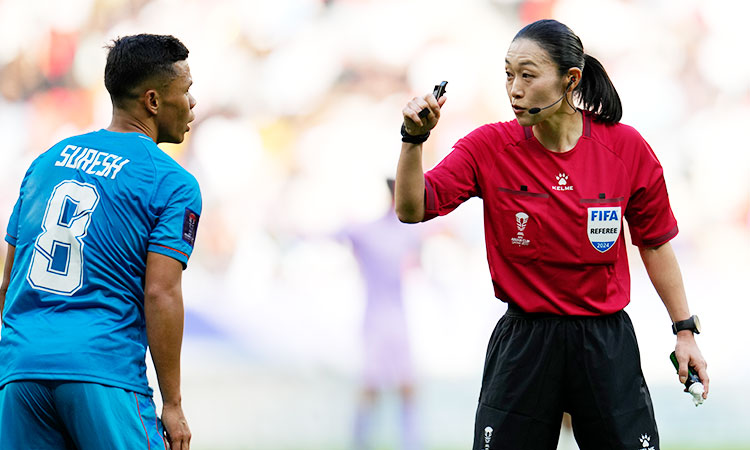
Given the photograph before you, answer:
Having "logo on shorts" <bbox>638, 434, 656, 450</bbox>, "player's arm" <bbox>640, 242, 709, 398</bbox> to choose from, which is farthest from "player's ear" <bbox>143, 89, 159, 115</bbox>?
"logo on shorts" <bbox>638, 434, 656, 450</bbox>

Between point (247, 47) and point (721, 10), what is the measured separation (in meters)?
2.31

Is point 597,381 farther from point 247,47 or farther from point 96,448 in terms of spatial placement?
point 247,47

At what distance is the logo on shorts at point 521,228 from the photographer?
2434 millimetres

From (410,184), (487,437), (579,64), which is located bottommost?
(487,437)

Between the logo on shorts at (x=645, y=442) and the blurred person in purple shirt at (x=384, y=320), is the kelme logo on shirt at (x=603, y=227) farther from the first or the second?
the blurred person in purple shirt at (x=384, y=320)

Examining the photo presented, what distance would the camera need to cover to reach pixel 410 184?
2.30m

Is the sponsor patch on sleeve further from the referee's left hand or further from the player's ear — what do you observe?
the referee's left hand

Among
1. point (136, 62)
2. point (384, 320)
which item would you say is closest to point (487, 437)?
point (136, 62)

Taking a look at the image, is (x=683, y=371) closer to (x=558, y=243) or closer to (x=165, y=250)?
(x=558, y=243)

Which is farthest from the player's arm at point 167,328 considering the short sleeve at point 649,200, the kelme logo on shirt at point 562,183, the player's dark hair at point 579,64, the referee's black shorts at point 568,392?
the short sleeve at point 649,200

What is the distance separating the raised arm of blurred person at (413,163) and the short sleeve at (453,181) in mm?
50

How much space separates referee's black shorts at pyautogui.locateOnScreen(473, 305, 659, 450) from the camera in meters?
2.38

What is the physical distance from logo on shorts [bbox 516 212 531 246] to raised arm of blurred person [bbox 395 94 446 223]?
0.85 feet

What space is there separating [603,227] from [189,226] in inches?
41.4
